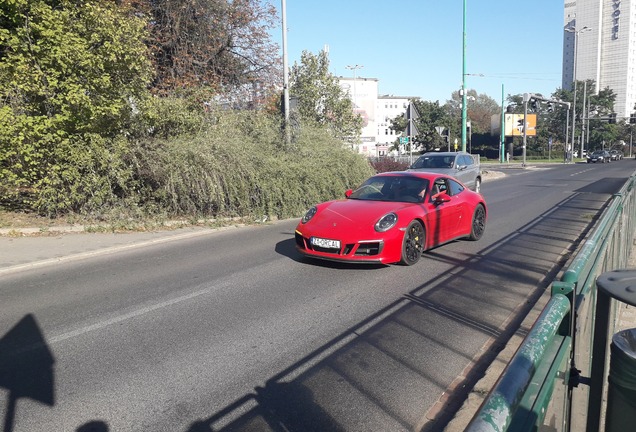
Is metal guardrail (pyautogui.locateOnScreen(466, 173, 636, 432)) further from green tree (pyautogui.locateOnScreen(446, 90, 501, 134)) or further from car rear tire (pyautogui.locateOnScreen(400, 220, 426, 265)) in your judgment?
green tree (pyautogui.locateOnScreen(446, 90, 501, 134))

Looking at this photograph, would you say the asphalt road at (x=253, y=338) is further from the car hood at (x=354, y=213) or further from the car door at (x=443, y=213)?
the car hood at (x=354, y=213)

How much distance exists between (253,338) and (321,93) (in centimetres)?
2292

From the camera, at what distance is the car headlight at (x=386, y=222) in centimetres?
Result: 712

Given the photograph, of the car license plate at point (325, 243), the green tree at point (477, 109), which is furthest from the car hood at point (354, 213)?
the green tree at point (477, 109)

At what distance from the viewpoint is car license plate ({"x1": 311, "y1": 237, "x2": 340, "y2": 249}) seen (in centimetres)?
708

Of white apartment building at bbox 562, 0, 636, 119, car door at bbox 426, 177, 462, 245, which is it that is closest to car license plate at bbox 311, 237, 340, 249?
car door at bbox 426, 177, 462, 245

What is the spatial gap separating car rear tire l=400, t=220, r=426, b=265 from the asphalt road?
0.18 metres

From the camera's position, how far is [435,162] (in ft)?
57.1

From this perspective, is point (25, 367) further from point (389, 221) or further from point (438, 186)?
point (438, 186)

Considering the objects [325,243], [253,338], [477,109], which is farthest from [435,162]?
[477,109]

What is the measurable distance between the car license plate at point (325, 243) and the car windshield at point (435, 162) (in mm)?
10840

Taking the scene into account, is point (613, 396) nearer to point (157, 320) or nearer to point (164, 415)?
point (164, 415)

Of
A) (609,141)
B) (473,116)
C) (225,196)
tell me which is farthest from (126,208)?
(473,116)

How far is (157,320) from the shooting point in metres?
5.30
